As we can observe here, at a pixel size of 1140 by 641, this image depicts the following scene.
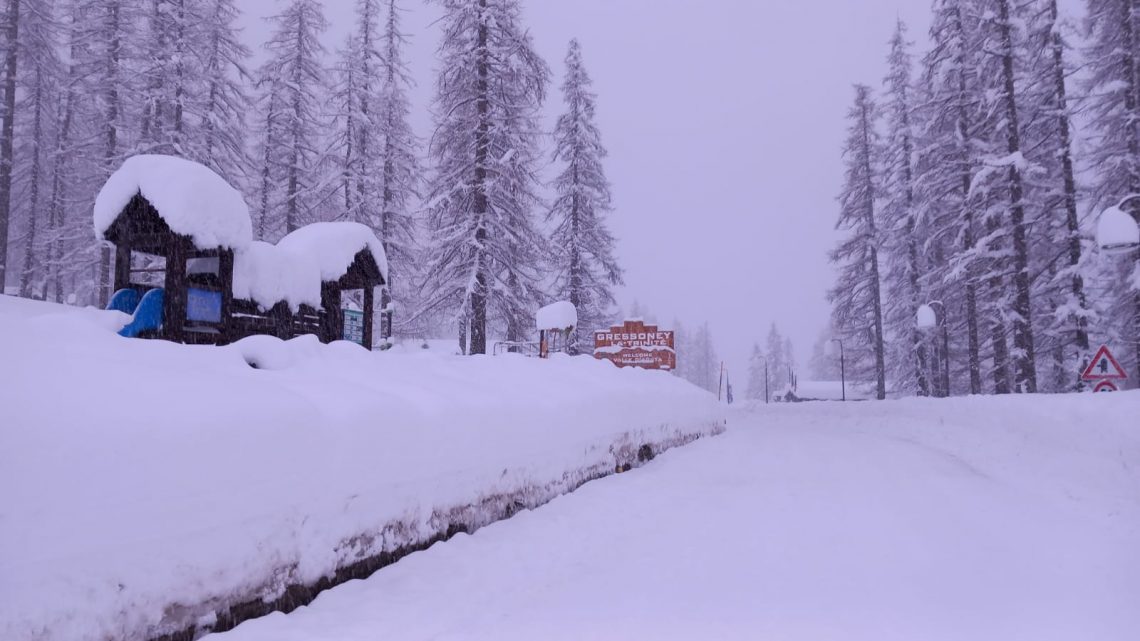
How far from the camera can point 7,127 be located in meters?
22.4

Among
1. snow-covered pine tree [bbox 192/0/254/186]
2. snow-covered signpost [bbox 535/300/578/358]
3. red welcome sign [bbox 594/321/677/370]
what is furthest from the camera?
snow-covered pine tree [bbox 192/0/254/186]

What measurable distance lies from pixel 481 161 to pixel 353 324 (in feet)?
22.0

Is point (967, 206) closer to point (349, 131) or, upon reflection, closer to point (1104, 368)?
point (1104, 368)

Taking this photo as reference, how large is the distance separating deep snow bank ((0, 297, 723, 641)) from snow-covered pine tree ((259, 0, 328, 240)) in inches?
871

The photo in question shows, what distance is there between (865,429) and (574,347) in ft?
36.6

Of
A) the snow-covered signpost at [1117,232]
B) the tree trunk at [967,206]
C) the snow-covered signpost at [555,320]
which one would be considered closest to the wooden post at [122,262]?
the snow-covered signpost at [555,320]

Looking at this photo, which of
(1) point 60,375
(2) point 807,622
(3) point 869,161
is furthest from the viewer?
(3) point 869,161

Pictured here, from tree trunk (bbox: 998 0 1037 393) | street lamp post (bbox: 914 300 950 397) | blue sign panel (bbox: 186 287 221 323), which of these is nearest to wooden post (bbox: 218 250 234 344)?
blue sign panel (bbox: 186 287 221 323)

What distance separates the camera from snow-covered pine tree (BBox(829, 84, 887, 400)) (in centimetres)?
3045

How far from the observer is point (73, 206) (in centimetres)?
2997

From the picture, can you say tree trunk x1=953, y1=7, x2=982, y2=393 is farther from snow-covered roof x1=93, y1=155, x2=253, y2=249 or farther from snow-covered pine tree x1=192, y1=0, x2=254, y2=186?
snow-covered pine tree x1=192, y1=0, x2=254, y2=186

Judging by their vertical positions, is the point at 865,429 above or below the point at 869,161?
below

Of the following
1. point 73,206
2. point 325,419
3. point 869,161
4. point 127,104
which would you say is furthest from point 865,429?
point 73,206

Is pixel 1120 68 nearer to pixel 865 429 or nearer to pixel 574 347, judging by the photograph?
pixel 865 429
